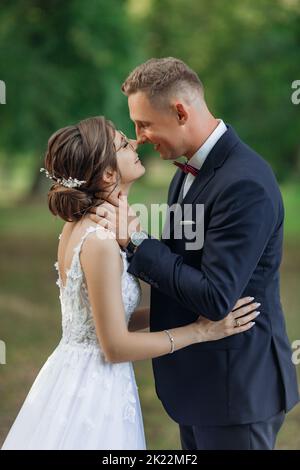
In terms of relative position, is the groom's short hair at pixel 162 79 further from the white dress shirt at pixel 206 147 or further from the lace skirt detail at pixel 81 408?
the lace skirt detail at pixel 81 408

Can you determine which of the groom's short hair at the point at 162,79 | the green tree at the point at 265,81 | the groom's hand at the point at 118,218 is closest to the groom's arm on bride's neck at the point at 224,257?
the groom's hand at the point at 118,218

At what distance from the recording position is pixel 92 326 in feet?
9.41

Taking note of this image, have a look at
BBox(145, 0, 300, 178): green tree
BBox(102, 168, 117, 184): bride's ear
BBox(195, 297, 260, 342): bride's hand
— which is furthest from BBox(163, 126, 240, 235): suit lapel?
BBox(145, 0, 300, 178): green tree

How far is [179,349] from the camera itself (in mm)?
2846

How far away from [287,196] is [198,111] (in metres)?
18.7

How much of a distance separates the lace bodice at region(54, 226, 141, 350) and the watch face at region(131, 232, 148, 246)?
Answer: 9 cm

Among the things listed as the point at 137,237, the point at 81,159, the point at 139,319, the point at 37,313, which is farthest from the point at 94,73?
the point at 137,237

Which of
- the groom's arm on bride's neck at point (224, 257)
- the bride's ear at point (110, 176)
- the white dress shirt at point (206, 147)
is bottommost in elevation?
the groom's arm on bride's neck at point (224, 257)

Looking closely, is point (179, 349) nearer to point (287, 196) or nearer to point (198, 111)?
point (198, 111)

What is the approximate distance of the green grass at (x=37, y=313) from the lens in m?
5.70

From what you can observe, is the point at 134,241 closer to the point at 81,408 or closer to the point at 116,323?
the point at 116,323

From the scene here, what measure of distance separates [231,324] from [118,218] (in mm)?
569

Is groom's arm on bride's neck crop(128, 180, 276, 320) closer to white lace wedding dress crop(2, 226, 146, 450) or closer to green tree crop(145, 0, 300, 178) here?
white lace wedding dress crop(2, 226, 146, 450)

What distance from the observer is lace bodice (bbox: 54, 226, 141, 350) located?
2.75m
